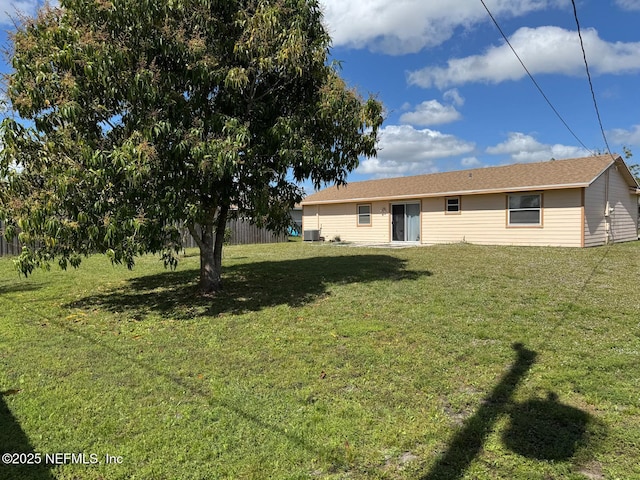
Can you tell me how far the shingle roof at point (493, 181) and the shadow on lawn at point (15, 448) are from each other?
1512cm

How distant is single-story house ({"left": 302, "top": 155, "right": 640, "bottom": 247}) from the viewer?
1489 cm

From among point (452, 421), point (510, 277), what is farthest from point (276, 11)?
point (510, 277)

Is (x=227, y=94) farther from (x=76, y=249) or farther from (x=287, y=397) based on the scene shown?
(x=287, y=397)

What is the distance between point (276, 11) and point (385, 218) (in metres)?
14.5

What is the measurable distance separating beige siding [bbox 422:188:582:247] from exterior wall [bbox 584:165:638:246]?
0.51 m

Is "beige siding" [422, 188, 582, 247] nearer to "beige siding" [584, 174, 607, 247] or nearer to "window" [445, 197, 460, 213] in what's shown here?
"window" [445, 197, 460, 213]

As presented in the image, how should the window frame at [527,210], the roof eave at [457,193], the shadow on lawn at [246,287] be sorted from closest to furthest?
the shadow on lawn at [246,287] < the roof eave at [457,193] < the window frame at [527,210]

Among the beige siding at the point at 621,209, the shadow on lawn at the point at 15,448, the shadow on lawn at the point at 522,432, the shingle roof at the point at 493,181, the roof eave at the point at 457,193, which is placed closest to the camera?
the shadow on lawn at the point at 15,448

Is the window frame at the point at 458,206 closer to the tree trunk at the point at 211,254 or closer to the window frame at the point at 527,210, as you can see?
the window frame at the point at 527,210

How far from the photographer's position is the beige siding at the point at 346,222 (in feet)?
66.3

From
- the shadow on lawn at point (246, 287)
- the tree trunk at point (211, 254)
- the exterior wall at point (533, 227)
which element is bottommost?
the shadow on lawn at point (246, 287)

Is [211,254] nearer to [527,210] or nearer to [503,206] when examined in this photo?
[503,206]

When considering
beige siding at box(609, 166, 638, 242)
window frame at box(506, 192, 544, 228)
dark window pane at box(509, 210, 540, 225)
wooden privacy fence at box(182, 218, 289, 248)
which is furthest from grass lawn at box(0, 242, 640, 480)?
wooden privacy fence at box(182, 218, 289, 248)

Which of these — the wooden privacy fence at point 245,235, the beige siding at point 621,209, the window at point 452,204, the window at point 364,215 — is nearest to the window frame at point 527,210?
the window at point 452,204
